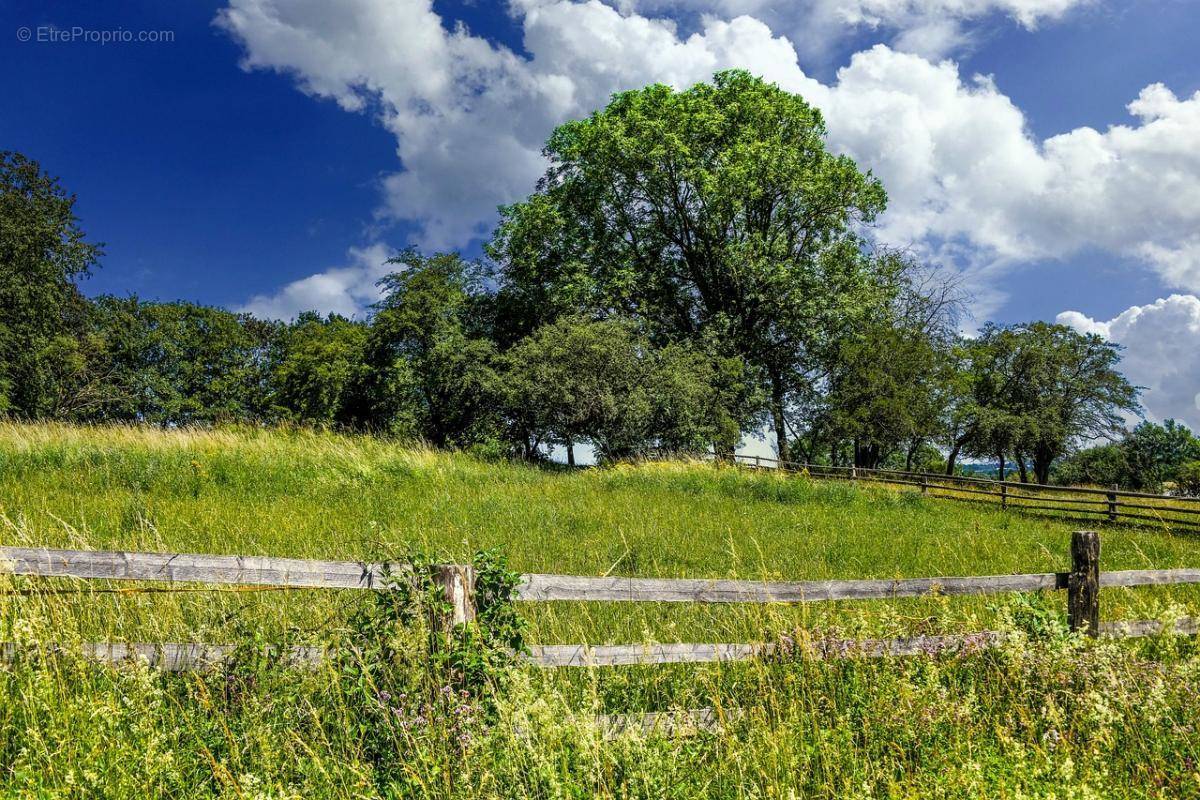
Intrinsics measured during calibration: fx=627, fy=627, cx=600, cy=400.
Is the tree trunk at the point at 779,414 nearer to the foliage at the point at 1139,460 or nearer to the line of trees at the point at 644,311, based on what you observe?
the line of trees at the point at 644,311

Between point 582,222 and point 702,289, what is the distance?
6347 millimetres

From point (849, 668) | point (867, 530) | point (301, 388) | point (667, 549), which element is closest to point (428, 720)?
point (849, 668)

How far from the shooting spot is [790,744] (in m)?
3.71

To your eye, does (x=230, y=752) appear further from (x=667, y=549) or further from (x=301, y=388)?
(x=301, y=388)

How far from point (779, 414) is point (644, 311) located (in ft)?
26.7

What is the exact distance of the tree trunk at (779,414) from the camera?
29.4 m

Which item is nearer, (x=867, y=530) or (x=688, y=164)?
(x=867, y=530)

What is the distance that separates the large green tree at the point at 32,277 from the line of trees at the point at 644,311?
8 centimetres

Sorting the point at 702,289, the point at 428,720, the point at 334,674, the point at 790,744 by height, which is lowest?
the point at 790,744

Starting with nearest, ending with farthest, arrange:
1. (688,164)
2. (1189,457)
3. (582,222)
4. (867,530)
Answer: (867,530) → (688,164) → (582,222) → (1189,457)

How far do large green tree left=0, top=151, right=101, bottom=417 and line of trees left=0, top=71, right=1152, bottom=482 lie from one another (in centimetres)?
8

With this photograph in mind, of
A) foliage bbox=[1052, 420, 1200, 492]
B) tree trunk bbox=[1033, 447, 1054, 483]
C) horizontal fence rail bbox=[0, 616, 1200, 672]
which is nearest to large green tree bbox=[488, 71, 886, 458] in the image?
horizontal fence rail bbox=[0, 616, 1200, 672]

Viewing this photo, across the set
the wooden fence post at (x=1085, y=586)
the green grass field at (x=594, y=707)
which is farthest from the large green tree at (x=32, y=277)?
the wooden fence post at (x=1085, y=586)

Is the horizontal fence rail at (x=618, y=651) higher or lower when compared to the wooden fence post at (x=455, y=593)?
lower
